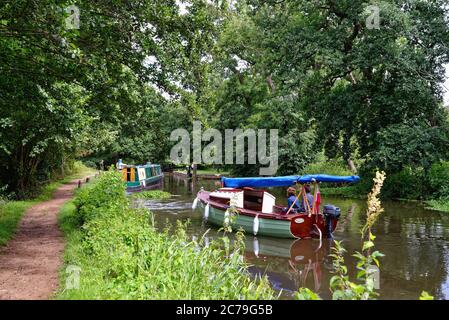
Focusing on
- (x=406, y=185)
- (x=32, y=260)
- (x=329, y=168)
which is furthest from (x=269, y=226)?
(x=329, y=168)

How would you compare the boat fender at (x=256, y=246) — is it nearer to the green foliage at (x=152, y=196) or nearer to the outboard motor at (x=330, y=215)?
the outboard motor at (x=330, y=215)

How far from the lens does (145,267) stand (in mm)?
7500

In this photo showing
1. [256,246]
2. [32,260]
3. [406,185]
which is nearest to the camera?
[32,260]

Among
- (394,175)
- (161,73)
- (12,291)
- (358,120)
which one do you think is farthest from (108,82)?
(394,175)

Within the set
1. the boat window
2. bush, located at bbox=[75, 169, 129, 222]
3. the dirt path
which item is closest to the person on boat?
the boat window

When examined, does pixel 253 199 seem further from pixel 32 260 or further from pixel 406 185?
pixel 406 185

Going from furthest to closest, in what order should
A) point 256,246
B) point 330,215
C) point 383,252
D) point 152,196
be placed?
point 152,196 → point 330,215 → point 256,246 → point 383,252

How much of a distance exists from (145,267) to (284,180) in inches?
406

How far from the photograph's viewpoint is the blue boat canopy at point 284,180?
16.5 metres

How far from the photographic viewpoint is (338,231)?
57.3 feet

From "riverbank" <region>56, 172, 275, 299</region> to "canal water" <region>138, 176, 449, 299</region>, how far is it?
276cm

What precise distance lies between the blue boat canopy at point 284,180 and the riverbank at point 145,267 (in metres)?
7.12

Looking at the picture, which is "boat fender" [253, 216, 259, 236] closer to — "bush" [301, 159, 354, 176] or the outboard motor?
the outboard motor
